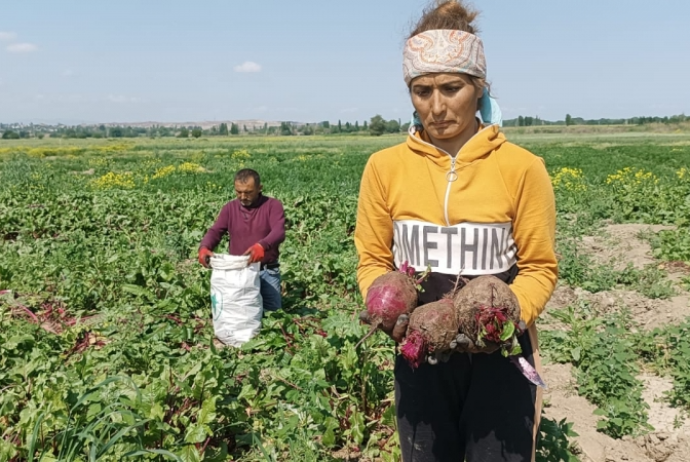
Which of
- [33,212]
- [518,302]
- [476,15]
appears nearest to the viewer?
[518,302]

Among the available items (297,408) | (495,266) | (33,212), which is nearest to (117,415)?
(297,408)

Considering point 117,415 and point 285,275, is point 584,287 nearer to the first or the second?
point 285,275

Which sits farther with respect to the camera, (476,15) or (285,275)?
(285,275)

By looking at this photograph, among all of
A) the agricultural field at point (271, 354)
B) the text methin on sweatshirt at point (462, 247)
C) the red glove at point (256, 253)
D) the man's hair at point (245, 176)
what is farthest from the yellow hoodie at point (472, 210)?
the man's hair at point (245, 176)

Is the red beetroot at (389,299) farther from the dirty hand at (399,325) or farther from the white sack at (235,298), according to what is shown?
the white sack at (235,298)

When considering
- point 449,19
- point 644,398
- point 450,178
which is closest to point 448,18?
point 449,19

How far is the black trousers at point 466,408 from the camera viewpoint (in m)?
1.83

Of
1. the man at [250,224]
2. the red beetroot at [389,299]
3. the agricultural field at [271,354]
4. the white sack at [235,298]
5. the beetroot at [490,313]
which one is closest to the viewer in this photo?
the beetroot at [490,313]

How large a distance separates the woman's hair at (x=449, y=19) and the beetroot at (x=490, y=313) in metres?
0.65

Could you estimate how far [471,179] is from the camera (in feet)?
5.97

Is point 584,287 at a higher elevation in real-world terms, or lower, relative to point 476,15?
lower

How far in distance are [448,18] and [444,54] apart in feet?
0.62

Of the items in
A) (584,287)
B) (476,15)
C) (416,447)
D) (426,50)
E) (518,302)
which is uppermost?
(476,15)

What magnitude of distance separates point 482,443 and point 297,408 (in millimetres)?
1693
